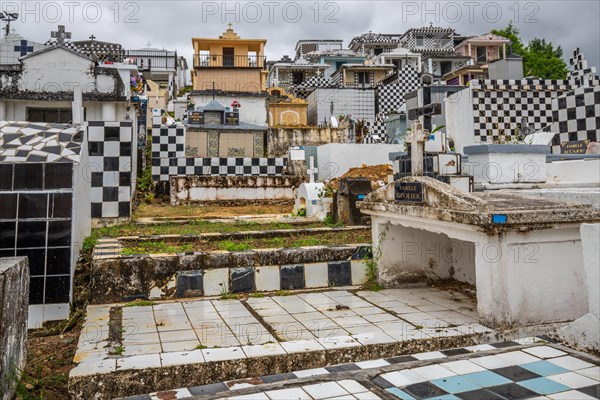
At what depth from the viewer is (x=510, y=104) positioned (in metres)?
11.0

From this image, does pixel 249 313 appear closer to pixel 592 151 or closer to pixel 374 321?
pixel 374 321

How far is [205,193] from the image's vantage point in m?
12.6

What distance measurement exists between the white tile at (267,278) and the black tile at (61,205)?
1.90m

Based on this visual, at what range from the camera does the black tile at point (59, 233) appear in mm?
4184

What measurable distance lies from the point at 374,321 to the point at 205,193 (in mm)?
9315

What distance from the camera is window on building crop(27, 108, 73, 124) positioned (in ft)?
37.3

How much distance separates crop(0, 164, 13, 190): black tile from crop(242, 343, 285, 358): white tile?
2.64 m

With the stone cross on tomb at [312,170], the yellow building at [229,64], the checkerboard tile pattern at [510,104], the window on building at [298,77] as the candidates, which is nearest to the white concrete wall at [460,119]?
the checkerboard tile pattern at [510,104]

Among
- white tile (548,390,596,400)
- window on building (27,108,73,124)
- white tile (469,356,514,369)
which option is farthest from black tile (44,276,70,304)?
window on building (27,108,73,124)

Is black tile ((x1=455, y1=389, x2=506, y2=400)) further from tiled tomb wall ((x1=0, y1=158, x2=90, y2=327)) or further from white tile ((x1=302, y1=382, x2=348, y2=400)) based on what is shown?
tiled tomb wall ((x1=0, y1=158, x2=90, y2=327))

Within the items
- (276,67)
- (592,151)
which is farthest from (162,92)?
(592,151)

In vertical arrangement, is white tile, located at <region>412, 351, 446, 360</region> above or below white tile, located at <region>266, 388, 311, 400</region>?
above

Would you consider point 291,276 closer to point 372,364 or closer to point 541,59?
point 372,364

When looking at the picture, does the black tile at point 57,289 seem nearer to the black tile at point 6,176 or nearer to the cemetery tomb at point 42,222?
the cemetery tomb at point 42,222
